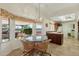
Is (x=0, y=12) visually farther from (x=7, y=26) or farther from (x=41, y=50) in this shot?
(x=41, y=50)

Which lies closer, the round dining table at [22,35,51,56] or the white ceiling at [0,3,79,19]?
the white ceiling at [0,3,79,19]

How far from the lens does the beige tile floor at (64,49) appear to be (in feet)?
8.17

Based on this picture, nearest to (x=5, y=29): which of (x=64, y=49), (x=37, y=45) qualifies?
(x=37, y=45)

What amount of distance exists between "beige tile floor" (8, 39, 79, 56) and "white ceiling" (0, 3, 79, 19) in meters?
0.67

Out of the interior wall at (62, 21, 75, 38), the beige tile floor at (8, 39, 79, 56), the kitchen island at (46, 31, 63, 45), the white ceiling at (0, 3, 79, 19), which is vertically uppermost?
the white ceiling at (0, 3, 79, 19)

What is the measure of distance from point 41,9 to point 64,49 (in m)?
1.03

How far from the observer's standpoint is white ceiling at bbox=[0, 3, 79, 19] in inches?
97.6

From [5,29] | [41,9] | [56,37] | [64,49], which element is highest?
[41,9]

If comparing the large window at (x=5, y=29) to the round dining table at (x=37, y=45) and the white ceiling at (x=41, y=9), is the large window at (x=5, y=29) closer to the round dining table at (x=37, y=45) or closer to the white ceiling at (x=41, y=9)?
the white ceiling at (x=41, y=9)

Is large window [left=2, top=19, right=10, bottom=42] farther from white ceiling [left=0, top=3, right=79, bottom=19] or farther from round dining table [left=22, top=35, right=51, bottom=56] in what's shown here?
round dining table [left=22, top=35, right=51, bottom=56]

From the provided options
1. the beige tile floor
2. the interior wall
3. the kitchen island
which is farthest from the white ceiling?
the beige tile floor

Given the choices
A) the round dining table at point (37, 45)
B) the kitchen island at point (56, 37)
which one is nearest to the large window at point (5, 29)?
the round dining table at point (37, 45)

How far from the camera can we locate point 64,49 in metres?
2.52

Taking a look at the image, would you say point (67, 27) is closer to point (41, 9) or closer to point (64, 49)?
point (64, 49)
